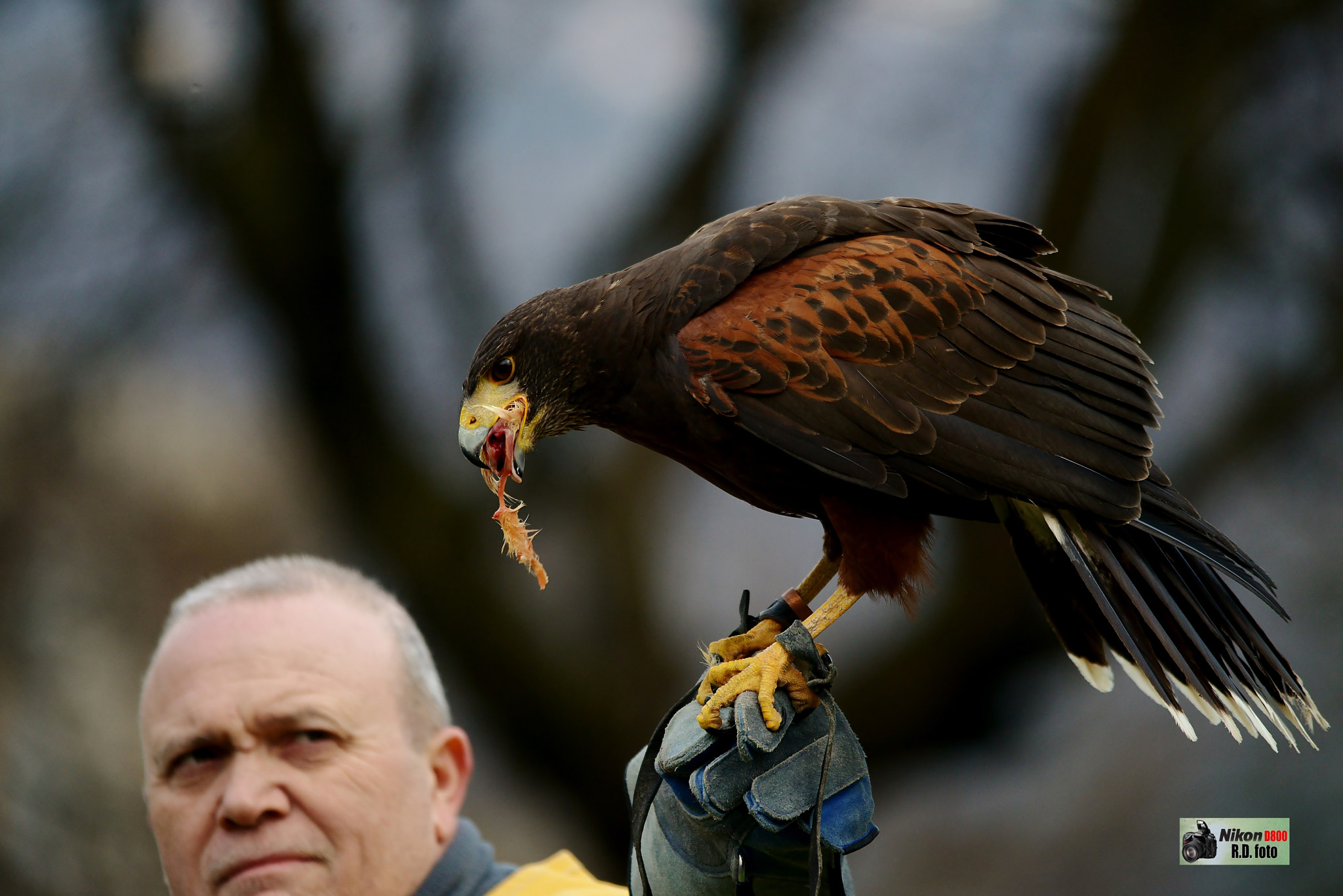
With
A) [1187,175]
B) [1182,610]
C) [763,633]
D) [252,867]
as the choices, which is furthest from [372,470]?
[1187,175]

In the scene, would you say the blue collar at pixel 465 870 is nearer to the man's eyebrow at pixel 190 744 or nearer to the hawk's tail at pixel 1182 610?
the man's eyebrow at pixel 190 744

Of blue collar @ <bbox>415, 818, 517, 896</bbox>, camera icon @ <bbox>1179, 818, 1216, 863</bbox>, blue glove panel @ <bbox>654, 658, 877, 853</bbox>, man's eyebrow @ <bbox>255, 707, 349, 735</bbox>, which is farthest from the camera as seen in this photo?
camera icon @ <bbox>1179, 818, 1216, 863</bbox>

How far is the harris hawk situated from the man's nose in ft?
3.03

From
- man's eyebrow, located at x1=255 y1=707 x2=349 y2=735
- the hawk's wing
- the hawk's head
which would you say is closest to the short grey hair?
man's eyebrow, located at x1=255 y1=707 x2=349 y2=735

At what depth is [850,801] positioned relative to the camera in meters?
1.72

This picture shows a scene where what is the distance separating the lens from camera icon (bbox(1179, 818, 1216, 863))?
8.83 ft

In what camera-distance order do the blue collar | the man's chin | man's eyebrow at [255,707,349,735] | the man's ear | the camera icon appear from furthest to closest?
the camera icon → the man's ear → the blue collar → man's eyebrow at [255,707,349,735] → the man's chin

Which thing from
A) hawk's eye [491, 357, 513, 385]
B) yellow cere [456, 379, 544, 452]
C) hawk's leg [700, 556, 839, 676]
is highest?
hawk's eye [491, 357, 513, 385]

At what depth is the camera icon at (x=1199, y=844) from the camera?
8.83ft

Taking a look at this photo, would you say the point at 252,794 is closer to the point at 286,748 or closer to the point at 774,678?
the point at 286,748

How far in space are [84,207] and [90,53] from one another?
0.70 meters

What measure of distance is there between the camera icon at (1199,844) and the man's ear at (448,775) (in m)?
1.86

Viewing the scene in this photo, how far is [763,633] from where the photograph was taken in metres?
1.88

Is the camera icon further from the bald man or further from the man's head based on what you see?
the man's head
